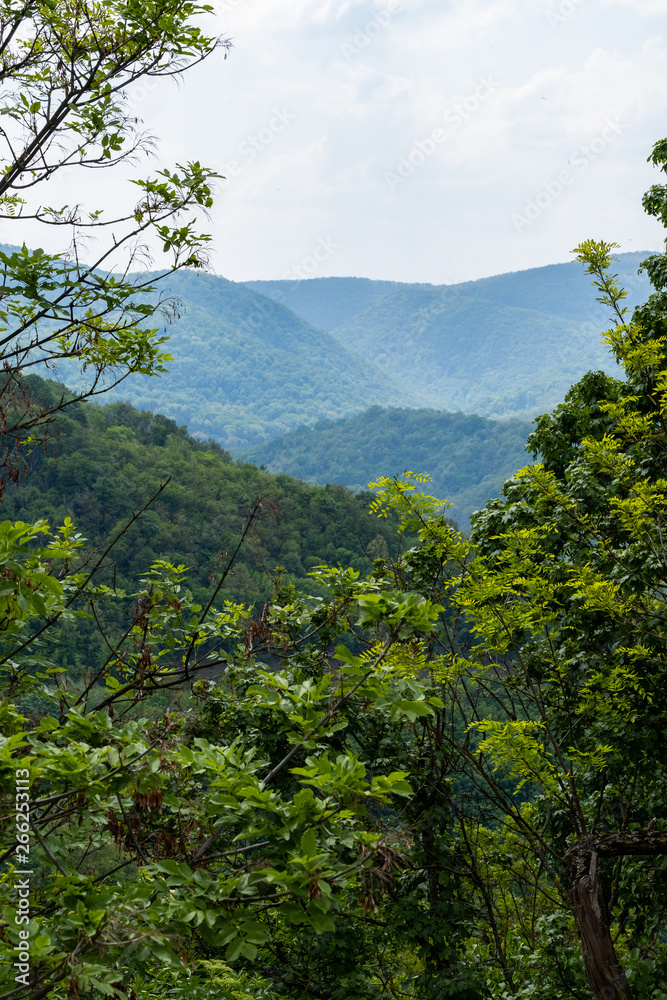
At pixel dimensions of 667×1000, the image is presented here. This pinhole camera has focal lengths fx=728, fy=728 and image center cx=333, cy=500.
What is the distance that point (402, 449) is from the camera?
162500 mm

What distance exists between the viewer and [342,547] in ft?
191

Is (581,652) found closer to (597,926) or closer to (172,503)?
(597,926)

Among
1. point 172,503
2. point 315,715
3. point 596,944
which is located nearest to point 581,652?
point 596,944

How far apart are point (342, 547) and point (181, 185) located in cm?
5521

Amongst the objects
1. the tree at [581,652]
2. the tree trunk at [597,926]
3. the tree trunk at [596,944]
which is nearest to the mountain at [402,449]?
the tree at [581,652]

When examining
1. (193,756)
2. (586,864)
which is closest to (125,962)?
(193,756)

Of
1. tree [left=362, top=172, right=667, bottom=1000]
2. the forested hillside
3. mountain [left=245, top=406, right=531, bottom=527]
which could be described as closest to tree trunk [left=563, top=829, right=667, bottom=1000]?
tree [left=362, top=172, right=667, bottom=1000]

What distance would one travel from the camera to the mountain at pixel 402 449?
481 feet

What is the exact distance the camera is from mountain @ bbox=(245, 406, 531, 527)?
481 feet

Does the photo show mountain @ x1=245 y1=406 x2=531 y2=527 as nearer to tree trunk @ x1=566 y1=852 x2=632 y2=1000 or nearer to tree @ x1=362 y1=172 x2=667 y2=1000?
tree @ x1=362 y1=172 x2=667 y2=1000

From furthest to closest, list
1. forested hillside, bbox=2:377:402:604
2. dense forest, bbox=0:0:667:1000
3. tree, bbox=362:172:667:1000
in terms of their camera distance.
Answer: forested hillside, bbox=2:377:402:604 < tree, bbox=362:172:667:1000 < dense forest, bbox=0:0:667:1000

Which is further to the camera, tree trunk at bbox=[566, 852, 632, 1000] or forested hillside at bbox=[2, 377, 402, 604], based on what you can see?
forested hillside at bbox=[2, 377, 402, 604]

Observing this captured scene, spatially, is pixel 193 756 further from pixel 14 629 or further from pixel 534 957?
pixel 534 957

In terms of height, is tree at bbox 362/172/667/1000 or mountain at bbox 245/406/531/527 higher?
mountain at bbox 245/406/531/527
